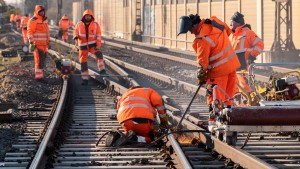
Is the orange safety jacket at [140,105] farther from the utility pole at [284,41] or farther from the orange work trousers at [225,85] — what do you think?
the utility pole at [284,41]

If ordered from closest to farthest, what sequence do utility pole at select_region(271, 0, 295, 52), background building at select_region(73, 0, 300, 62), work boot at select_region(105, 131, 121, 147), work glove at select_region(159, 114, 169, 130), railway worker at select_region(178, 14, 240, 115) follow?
work boot at select_region(105, 131, 121, 147) < railway worker at select_region(178, 14, 240, 115) < work glove at select_region(159, 114, 169, 130) < utility pole at select_region(271, 0, 295, 52) < background building at select_region(73, 0, 300, 62)

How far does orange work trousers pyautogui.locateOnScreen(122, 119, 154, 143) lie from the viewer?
10.1 m

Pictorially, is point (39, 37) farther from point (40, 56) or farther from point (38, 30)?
point (40, 56)

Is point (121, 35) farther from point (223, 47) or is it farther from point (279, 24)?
point (223, 47)

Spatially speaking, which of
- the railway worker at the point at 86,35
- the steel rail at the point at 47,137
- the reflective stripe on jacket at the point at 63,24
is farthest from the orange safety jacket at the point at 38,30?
the reflective stripe on jacket at the point at 63,24

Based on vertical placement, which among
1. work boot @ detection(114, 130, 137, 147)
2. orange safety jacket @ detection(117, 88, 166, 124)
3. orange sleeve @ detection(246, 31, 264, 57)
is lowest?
work boot @ detection(114, 130, 137, 147)

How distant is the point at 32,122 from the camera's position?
12586 millimetres

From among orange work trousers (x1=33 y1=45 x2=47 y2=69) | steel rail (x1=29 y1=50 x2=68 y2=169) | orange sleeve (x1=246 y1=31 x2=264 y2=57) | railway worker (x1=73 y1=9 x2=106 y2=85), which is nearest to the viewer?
steel rail (x1=29 y1=50 x2=68 y2=169)

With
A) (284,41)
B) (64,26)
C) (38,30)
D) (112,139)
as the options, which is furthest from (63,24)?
(112,139)

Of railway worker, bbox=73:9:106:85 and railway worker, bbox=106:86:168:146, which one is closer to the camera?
railway worker, bbox=106:86:168:146

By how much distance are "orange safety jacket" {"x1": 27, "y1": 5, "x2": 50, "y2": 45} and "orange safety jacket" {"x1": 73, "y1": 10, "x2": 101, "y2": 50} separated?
1.43 meters

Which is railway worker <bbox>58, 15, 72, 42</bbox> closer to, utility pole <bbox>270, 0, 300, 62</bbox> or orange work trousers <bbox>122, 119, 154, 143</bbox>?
utility pole <bbox>270, 0, 300, 62</bbox>

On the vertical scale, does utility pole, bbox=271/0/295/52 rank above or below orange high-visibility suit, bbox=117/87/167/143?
above

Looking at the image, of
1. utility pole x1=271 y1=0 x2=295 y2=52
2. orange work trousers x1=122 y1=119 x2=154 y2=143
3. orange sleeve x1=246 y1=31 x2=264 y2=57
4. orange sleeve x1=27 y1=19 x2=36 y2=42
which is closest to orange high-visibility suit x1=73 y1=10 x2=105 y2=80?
orange sleeve x1=27 y1=19 x2=36 y2=42
